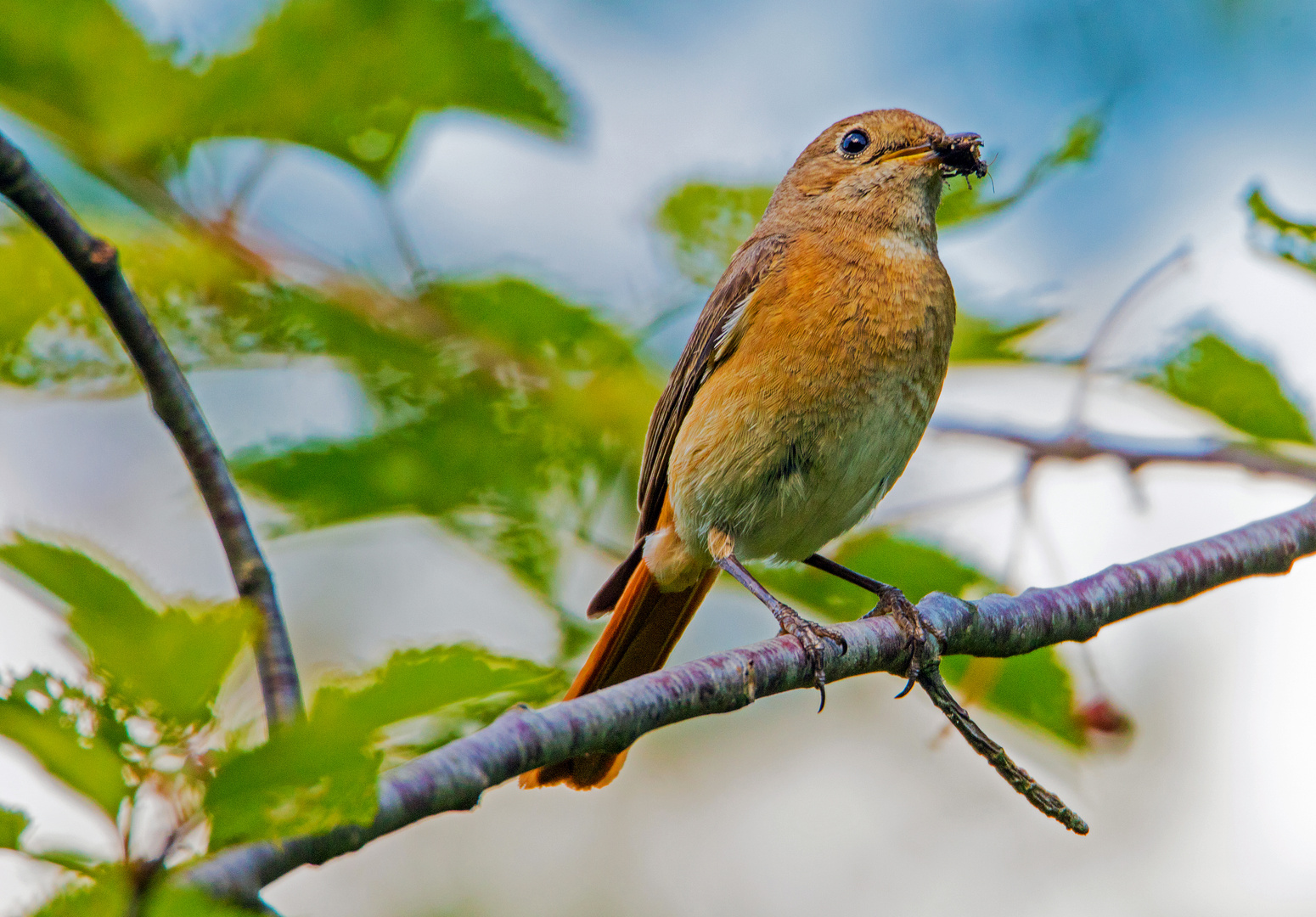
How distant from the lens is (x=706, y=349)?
4.45m

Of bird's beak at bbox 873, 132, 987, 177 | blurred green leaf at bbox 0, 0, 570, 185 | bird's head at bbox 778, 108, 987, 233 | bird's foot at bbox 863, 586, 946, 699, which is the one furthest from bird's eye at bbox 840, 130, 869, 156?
bird's foot at bbox 863, 586, 946, 699

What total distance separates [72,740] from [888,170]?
3716 mm

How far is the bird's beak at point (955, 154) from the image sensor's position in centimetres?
423

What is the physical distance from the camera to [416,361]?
135 inches

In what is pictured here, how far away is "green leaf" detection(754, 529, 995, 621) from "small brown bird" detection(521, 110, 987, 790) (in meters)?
0.11

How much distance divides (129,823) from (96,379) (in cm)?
200

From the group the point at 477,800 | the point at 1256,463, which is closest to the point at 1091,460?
the point at 1256,463

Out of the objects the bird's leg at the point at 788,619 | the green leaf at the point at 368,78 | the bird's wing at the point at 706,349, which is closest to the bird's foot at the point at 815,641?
the bird's leg at the point at 788,619

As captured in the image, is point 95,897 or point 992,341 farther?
point 992,341

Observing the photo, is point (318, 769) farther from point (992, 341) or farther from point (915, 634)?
point (992, 341)

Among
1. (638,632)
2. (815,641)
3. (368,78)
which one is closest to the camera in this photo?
(815,641)

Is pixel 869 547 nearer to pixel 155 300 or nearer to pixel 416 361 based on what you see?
pixel 416 361

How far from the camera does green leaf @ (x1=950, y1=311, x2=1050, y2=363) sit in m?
3.77

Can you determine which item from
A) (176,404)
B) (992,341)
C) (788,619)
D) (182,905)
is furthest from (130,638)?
(992,341)
